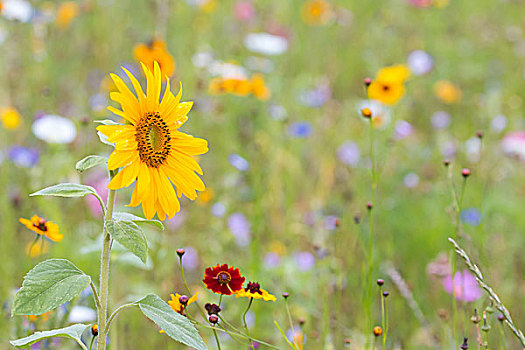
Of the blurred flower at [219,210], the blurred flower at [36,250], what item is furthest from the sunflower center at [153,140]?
the blurred flower at [219,210]

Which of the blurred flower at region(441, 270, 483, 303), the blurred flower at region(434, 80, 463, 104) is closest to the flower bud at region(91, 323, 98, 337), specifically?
the blurred flower at region(441, 270, 483, 303)

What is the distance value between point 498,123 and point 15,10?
6.58 feet

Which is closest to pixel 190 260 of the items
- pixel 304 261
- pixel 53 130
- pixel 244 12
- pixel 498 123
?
pixel 304 261

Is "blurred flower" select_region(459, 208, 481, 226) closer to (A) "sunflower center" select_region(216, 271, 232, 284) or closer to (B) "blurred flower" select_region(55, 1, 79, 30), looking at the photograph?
(A) "sunflower center" select_region(216, 271, 232, 284)

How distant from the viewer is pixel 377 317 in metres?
1.64

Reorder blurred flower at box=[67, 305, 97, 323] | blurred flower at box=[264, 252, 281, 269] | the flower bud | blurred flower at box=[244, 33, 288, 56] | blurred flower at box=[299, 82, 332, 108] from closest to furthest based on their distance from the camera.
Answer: the flower bud → blurred flower at box=[67, 305, 97, 323] → blurred flower at box=[264, 252, 281, 269] → blurred flower at box=[299, 82, 332, 108] → blurred flower at box=[244, 33, 288, 56]

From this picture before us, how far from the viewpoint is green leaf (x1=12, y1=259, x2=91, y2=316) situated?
0.64 meters

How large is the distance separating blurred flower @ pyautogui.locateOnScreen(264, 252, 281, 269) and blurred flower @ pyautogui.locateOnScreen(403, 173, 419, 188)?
0.64 meters

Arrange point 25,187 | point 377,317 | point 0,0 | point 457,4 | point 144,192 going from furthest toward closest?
point 457,4
point 0,0
point 25,187
point 377,317
point 144,192

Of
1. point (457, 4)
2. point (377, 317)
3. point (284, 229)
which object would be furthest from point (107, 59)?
point (457, 4)

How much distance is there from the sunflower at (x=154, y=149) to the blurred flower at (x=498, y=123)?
2.08m

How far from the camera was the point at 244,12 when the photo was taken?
3400 mm

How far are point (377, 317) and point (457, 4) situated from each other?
2812mm

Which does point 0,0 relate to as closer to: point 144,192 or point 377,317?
point 377,317
